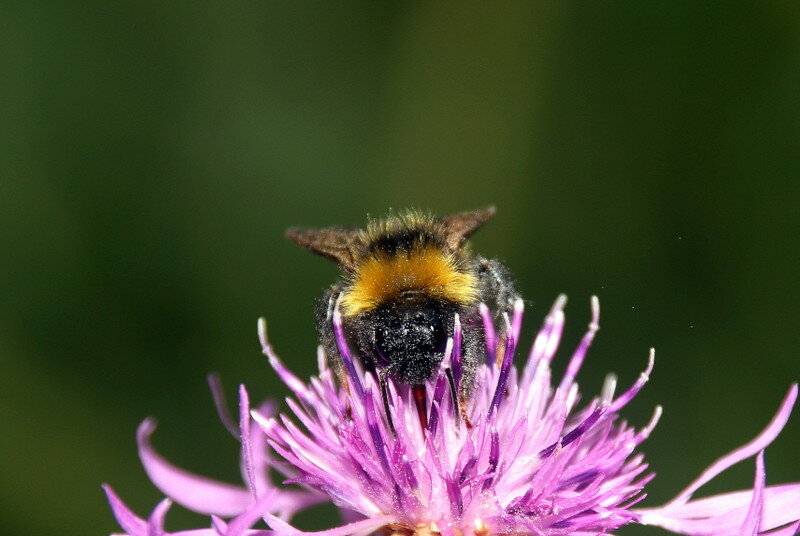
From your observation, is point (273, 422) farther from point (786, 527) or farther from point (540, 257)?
point (540, 257)

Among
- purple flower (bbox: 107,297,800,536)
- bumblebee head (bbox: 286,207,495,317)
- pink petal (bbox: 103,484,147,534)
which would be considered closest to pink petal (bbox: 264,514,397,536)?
purple flower (bbox: 107,297,800,536)

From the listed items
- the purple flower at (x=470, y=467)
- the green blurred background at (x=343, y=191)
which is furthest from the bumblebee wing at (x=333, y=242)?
the green blurred background at (x=343, y=191)

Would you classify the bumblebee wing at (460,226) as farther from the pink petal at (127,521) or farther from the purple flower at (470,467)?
the pink petal at (127,521)

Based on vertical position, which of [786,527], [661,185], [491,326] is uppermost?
[661,185]

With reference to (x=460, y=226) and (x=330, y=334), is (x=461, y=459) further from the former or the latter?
(x=460, y=226)

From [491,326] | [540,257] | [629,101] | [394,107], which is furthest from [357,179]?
[491,326]
